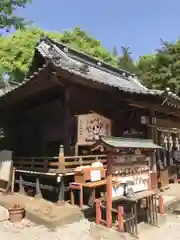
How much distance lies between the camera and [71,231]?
20.2ft

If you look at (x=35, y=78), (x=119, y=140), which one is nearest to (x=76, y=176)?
(x=119, y=140)

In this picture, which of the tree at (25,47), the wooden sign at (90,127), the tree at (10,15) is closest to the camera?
the tree at (10,15)

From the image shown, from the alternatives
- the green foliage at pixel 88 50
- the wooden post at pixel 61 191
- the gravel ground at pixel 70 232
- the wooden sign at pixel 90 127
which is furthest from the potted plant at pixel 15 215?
the green foliage at pixel 88 50

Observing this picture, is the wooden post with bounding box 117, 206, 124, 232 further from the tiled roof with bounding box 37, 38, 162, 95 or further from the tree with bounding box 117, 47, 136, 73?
the tree with bounding box 117, 47, 136, 73

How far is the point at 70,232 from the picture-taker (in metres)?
6.11

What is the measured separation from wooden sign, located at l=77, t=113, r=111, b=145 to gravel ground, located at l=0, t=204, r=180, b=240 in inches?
109

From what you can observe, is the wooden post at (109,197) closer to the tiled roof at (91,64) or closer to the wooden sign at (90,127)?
the wooden sign at (90,127)

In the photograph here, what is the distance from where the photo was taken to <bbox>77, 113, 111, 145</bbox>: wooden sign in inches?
337

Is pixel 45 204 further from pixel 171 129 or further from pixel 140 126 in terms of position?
pixel 171 129

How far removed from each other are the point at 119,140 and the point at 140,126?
471cm

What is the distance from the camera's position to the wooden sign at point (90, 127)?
8562mm

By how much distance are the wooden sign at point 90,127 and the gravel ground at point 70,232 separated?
2.77 meters

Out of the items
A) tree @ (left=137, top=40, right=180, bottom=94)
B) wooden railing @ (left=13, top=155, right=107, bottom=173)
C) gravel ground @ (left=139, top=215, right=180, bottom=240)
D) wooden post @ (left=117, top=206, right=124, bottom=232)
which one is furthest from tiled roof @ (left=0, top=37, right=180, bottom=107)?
tree @ (left=137, top=40, right=180, bottom=94)

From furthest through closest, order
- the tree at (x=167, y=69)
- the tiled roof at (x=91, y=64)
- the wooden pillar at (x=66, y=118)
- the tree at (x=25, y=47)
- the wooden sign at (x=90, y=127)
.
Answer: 1. the tree at (x=25, y=47)
2. the tree at (x=167, y=69)
3. the tiled roof at (x=91, y=64)
4. the wooden sign at (x=90, y=127)
5. the wooden pillar at (x=66, y=118)
